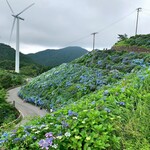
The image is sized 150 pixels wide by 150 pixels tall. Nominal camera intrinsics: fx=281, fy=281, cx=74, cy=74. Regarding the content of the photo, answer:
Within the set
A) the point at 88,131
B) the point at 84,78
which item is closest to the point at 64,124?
the point at 88,131

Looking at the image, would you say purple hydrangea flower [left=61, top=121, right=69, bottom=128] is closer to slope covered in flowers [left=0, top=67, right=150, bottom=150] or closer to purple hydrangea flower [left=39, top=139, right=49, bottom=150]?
slope covered in flowers [left=0, top=67, right=150, bottom=150]

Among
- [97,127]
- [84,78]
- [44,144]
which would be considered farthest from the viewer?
[84,78]

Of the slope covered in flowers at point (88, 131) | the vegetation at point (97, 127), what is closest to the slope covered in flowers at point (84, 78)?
the vegetation at point (97, 127)

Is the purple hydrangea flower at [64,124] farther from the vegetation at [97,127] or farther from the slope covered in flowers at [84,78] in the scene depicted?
the slope covered in flowers at [84,78]

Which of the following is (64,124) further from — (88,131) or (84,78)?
(84,78)

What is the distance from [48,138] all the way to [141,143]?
3.69 ft

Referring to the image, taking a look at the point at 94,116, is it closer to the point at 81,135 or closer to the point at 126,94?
the point at 81,135

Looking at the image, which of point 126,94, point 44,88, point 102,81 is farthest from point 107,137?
point 44,88

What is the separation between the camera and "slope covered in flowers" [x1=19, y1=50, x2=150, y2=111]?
49.2 feet

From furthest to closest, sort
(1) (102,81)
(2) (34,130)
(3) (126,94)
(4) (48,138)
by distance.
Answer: (1) (102,81), (3) (126,94), (2) (34,130), (4) (48,138)

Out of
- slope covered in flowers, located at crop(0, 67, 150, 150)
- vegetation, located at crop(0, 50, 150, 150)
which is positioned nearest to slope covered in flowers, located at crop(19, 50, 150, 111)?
vegetation, located at crop(0, 50, 150, 150)

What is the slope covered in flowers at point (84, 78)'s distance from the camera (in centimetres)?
1501

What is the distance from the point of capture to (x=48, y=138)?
3301 mm

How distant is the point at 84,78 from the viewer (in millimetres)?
17125
